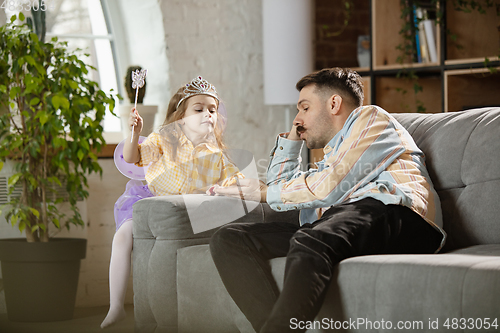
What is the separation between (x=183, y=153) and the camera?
80.0 inches

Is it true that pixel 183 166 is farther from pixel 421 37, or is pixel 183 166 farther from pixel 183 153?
pixel 421 37

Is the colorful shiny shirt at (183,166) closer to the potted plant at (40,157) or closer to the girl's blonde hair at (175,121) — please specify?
the girl's blonde hair at (175,121)

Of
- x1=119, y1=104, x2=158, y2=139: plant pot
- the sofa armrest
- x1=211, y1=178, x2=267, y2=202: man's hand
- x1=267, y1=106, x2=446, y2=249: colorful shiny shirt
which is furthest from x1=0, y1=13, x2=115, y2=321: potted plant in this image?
x1=267, y1=106, x2=446, y2=249: colorful shiny shirt

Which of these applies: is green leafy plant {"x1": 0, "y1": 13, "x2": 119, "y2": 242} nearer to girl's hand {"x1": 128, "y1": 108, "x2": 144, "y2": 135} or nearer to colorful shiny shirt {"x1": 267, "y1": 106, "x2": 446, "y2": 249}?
girl's hand {"x1": 128, "y1": 108, "x2": 144, "y2": 135}

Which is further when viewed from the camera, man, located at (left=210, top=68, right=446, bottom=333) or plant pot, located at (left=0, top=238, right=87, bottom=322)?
plant pot, located at (left=0, top=238, right=87, bottom=322)

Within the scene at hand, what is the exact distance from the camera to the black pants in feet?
3.68

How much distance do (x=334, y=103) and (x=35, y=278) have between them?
1.54 metres

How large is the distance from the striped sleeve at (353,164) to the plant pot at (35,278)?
1.35m

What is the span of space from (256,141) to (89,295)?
1252 mm

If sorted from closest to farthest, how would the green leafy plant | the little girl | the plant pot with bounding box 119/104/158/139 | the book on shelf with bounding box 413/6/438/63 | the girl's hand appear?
the girl's hand, the little girl, the green leafy plant, the plant pot with bounding box 119/104/158/139, the book on shelf with bounding box 413/6/438/63

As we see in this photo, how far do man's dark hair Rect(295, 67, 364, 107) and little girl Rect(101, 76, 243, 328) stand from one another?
0.48 m

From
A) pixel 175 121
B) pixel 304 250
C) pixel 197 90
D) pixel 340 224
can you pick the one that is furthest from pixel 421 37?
pixel 304 250

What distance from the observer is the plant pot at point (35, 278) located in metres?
2.36

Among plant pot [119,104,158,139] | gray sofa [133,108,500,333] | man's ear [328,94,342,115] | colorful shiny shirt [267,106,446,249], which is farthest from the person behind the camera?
plant pot [119,104,158,139]
